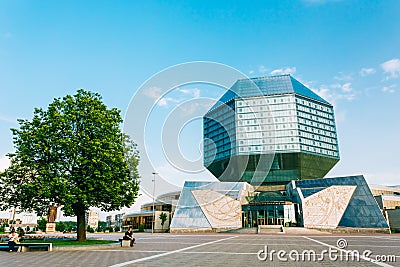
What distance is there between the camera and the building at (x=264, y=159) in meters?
60.8

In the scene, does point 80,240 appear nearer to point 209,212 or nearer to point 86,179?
point 86,179

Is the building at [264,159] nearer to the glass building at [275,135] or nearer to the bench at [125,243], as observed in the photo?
the glass building at [275,135]

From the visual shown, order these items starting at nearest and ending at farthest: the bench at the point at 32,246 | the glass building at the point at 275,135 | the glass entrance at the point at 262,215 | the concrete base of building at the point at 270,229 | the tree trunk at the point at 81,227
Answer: the bench at the point at 32,246
the tree trunk at the point at 81,227
the concrete base of building at the point at 270,229
the glass entrance at the point at 262,215
the glass building at the point at 275,135

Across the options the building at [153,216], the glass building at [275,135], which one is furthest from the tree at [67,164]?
the glass building at [275,135]

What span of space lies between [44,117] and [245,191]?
5240 cm

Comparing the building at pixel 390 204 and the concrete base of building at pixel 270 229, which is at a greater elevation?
the building at pixel 390 204

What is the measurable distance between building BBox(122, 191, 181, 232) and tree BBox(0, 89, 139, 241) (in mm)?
46827

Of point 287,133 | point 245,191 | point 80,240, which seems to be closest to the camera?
point 80,240

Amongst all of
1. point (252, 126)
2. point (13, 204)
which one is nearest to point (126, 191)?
point (13, 204)

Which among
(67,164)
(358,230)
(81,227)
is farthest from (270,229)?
(67,164)

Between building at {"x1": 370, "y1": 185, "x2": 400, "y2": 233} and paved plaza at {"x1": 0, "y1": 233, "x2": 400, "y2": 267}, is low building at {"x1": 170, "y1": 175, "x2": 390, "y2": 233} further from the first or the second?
paved plaza at {"x1": 0, "y1": 233, "x2": 400, "y2": 267}

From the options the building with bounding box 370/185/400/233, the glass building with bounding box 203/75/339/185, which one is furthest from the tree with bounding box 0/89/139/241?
the glass building with bounding box 203/75/339/185

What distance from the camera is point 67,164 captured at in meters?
21.9

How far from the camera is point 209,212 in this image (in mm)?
60625
